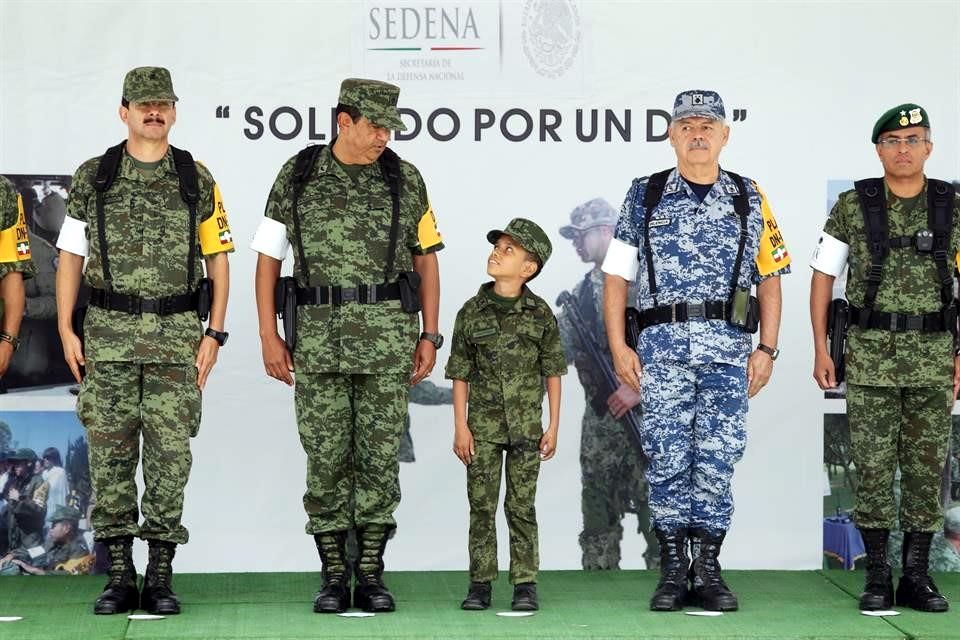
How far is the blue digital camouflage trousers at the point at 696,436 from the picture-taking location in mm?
5766

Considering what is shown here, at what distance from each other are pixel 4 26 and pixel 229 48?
90 cm

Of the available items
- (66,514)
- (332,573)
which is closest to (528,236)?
(332,573)

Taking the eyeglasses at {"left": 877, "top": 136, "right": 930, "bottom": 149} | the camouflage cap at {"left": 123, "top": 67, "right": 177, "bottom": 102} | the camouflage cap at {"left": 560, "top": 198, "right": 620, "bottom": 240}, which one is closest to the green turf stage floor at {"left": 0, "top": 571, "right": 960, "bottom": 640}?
the camouflage cap at {"left": 560, "top": 198, "right": 620, "bottom": 240}

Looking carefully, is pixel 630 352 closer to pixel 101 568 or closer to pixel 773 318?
pixel 773 318

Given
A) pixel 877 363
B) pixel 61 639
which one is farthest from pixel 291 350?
pixel 877 363

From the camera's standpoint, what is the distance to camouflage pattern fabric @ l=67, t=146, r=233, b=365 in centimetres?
562

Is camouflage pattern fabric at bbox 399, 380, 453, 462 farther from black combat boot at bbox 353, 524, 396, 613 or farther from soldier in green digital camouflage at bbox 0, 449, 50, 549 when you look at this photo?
soldier in green digital camouflage at bbox 0, 449, 50, 549

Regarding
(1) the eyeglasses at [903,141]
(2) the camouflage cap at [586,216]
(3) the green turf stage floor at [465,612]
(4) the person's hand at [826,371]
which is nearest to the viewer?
(3) the green turf stage floor at [465,612]

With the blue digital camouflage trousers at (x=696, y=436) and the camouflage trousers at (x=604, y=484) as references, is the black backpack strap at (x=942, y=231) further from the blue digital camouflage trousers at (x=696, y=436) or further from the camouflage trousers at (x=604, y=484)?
the camouflage trousers at (x=604, y=484)

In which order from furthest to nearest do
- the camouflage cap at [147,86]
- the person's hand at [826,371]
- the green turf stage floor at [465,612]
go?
the person's hand at [826,371]
the camouflage cap at [147,86]
the green turf stage floor at [465,612]

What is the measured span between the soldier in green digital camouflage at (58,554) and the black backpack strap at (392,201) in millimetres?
1904

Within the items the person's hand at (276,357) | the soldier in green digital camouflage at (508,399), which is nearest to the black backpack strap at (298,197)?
the person's hand at (276,357)

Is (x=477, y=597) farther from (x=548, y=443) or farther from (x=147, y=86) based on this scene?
(x=147, y=86)

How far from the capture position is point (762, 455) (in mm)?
6883
